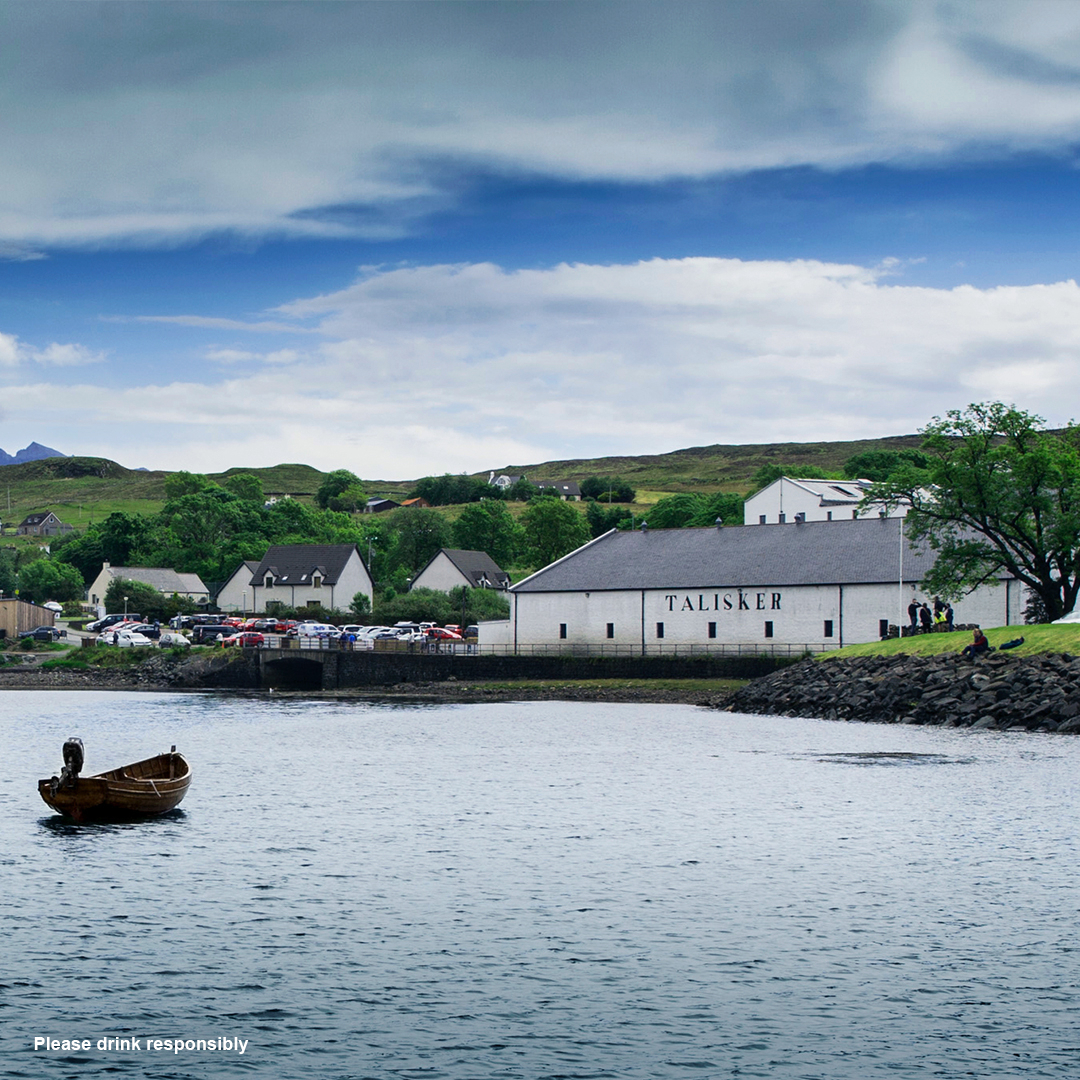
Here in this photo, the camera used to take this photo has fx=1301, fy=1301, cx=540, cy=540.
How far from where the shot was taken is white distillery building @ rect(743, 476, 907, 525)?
420ft

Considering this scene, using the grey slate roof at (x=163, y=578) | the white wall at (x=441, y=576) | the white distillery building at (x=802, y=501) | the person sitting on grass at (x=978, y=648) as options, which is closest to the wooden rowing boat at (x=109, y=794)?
the person sitting on grass at (x=978, y=648)

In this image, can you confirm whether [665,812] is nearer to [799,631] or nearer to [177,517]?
[799,631]

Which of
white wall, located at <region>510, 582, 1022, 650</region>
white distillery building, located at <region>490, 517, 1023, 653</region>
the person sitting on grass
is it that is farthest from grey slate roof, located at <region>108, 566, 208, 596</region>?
the person sitting on grass

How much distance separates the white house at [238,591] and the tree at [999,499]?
3877 inches

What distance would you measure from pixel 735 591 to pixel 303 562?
7592cm

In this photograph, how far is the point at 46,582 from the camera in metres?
163

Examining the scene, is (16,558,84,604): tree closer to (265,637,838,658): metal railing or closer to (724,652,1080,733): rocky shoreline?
(265,637,838,658): metal railing

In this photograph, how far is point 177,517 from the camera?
177 meters

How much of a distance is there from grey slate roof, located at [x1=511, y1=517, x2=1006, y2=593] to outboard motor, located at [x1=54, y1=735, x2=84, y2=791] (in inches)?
2359

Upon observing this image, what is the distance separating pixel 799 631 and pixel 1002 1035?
70791 mm

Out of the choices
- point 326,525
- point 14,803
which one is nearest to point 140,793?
point 14,803

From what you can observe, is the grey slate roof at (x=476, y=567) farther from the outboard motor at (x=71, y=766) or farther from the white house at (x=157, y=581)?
the outboard motor at (x=71, y=766)

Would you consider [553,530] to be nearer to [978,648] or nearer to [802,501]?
[802,501]

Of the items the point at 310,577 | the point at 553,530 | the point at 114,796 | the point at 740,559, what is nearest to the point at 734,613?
the point at 740,559
